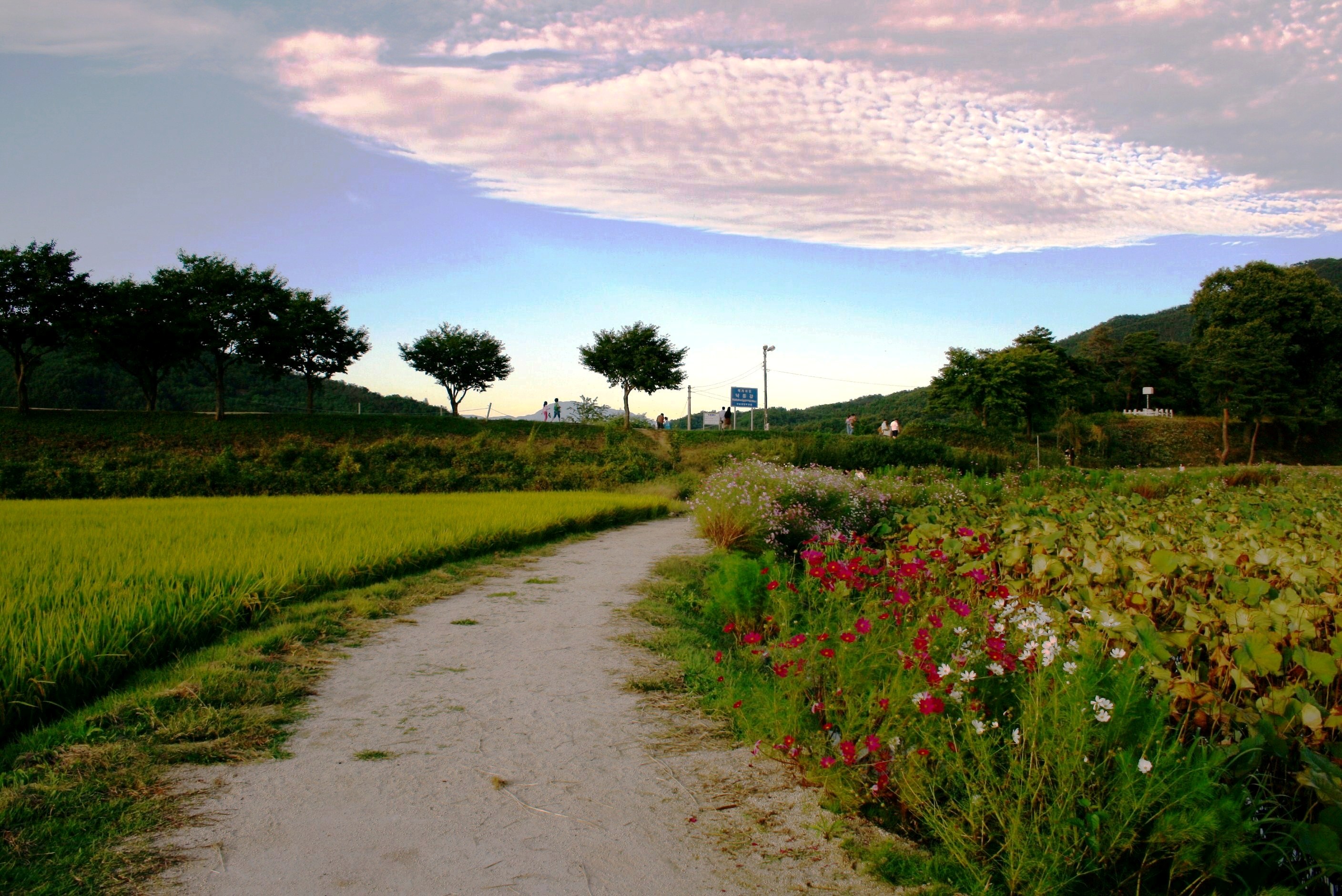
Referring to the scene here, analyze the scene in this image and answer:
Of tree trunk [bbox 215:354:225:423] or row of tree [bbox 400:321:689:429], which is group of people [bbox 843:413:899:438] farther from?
tree trunk [bbox 215:354:225:423]

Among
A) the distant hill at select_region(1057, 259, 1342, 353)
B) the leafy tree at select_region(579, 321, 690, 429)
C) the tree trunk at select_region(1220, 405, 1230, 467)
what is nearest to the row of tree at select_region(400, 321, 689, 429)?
the leafy tree at select_region(579, 321, 690, 429)

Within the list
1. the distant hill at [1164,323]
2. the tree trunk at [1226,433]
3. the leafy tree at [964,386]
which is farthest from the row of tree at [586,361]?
→ the distant hill at [1164,323]

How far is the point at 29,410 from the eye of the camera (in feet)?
86.1

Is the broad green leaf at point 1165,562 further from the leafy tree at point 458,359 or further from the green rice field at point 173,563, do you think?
the leafy tree at point 458,359

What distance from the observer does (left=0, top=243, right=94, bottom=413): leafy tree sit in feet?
90.1

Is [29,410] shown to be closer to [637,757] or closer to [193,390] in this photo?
[193,390]

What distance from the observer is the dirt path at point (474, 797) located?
8.04 feet

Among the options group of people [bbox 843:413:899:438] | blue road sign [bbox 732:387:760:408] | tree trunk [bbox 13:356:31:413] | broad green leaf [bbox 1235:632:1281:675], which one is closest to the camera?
broad green leaf [bbox 1235:632:1281:675]

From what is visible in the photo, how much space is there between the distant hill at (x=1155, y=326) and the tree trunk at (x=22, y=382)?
77.1 m

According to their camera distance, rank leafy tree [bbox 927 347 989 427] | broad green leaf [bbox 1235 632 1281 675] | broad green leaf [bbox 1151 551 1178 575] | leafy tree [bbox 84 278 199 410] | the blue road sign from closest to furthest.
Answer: broad green leaf [bbox 1235 632 1281 675]
broad green leaf [bbox 1151 551 1178 575]
leafy tree [bbox 84 278 199 410]
leafy tree [bbox 927 347 989 427]
the blue road sign

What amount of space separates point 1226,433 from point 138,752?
5028 cm

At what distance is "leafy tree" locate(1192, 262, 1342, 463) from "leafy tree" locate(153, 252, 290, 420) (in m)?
50.4

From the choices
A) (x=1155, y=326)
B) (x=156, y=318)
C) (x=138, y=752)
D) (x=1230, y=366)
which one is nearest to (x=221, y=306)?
(x=156, y=318)

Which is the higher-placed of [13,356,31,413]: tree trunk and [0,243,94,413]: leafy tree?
[0,243,94,413]: leafy tree
